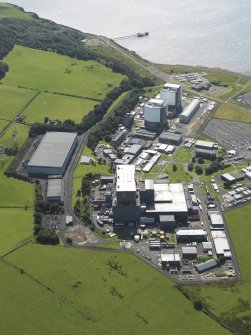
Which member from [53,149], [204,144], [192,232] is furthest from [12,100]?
[192,232]

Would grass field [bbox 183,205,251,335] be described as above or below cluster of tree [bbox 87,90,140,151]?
below

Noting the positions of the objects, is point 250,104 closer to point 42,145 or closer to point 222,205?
point 222,205

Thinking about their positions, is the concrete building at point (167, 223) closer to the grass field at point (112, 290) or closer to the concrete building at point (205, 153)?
the grass field at point (112, 290)

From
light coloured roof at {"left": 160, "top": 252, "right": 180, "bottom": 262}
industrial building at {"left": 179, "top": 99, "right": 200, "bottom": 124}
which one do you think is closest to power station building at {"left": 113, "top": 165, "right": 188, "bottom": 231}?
light coloured roof at {"left": 160, "top": 252, "right": 180, "bottom": 262}

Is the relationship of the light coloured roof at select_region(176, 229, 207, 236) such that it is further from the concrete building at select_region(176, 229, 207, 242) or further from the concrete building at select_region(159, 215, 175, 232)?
the concrete building at select_region(159, 215, 175, 232)

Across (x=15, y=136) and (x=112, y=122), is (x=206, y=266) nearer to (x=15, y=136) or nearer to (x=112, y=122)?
(x=112, y=122)

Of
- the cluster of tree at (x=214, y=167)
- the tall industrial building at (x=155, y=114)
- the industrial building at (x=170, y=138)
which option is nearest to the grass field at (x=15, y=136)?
the tall industrial building at (x=155, y=114)
